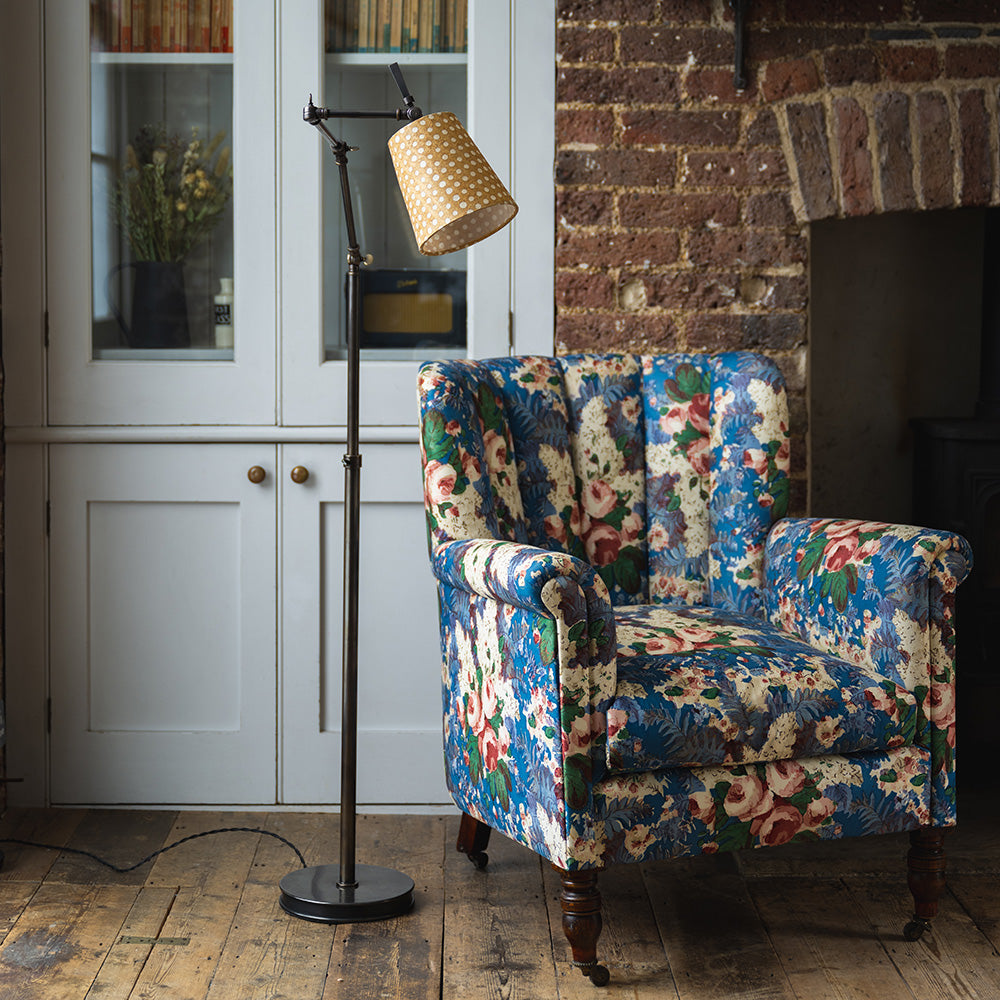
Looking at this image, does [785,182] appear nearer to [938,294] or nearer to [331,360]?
[938,294]

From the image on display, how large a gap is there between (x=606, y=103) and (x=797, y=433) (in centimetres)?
85

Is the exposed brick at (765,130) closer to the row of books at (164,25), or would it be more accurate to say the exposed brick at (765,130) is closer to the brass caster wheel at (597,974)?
the row of books at (164,25)

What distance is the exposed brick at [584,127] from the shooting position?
8.08ft

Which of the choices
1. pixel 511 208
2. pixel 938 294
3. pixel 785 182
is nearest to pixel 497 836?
pixel 511 208

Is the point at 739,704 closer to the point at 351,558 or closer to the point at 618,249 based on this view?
the point at 351,558

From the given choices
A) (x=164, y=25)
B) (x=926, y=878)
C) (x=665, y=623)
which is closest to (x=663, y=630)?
(x=665, y=623)

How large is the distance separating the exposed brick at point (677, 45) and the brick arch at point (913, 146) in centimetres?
27

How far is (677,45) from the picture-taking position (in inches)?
96.7

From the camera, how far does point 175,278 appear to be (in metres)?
2.52

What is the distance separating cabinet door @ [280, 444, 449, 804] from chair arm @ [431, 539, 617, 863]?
0.57 meters

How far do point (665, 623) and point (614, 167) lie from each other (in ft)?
3.50

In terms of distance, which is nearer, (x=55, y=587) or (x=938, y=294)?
(x=55, y=587)

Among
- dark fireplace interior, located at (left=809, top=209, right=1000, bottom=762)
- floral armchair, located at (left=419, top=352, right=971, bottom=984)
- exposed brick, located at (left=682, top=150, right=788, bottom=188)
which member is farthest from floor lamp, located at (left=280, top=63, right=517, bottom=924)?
dark fireplace interior, located at (left=809, top=209, right=1000, bottom=762)

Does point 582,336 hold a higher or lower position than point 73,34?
lower
